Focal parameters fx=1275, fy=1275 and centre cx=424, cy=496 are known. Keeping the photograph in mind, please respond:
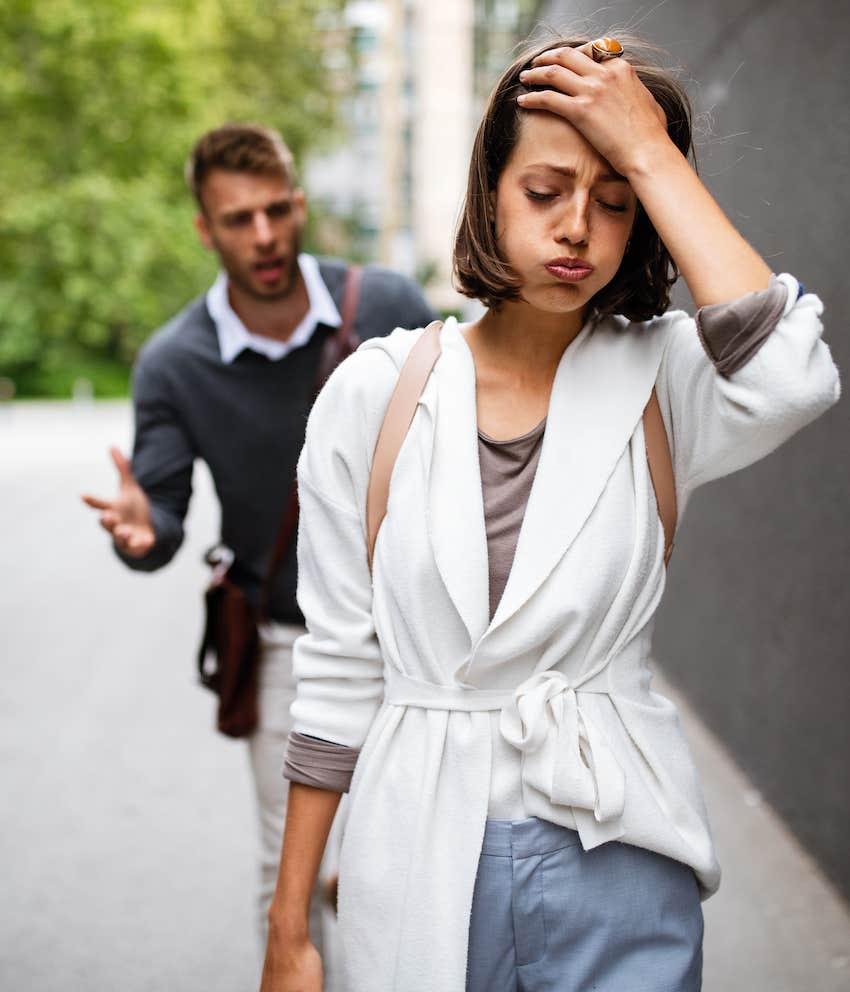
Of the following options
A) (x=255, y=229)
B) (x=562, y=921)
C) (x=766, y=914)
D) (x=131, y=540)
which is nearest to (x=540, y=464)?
(x=562, y=921)

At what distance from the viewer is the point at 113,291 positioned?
38625mm

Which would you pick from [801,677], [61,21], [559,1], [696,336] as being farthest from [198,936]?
[61,21]

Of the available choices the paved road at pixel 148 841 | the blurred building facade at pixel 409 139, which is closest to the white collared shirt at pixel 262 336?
the paved road at pixel 148 841

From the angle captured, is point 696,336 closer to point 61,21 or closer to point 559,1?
point 559,1

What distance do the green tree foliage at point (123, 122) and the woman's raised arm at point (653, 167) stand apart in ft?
111

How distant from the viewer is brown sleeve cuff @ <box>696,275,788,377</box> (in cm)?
164

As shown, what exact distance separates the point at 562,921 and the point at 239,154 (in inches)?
96.7

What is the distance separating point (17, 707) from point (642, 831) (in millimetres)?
5715

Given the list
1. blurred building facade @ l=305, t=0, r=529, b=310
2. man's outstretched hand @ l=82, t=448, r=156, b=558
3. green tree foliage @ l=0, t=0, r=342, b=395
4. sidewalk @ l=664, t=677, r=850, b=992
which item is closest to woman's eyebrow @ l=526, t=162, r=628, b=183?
man's outstretched hand @ l=82, t=448, r=156, b=558

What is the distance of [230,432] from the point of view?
11.0 ft

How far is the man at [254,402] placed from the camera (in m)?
3.32

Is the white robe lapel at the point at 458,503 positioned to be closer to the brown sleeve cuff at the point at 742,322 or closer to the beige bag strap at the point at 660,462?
the beige bag strap at the point at 660,462

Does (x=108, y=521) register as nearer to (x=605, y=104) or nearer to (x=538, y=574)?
(x=538, y=574)

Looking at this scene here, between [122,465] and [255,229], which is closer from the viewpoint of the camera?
[122,465]
